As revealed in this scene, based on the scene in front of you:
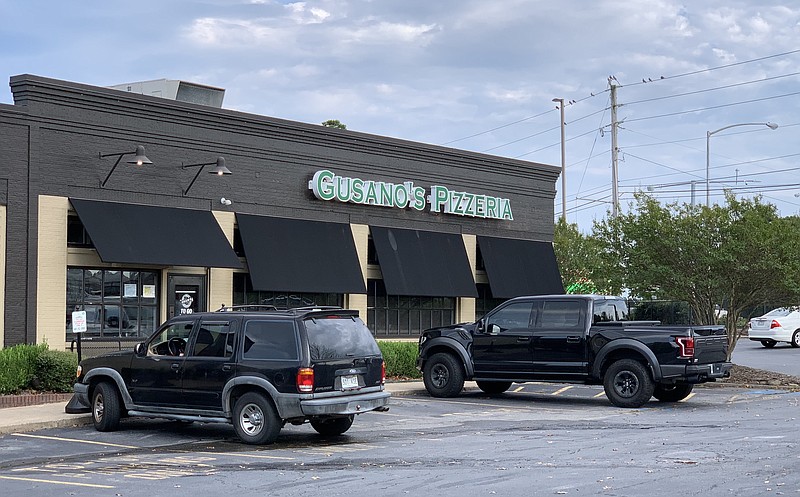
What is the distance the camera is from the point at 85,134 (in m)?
22.3

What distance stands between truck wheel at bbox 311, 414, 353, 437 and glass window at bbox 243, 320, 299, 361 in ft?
4.68

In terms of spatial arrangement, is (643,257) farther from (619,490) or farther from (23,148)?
(619,490)

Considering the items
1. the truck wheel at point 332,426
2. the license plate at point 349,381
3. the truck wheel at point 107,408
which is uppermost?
the license plate at point 349,381

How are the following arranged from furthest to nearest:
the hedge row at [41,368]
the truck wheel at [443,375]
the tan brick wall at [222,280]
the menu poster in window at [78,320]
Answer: the tan brick wall at [222,280]
the truck wheel at [443,375]
the menu poster in window at [78,320]
the hedge row at [41,368]

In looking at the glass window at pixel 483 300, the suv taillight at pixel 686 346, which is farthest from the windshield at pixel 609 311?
the glass window at pixel 483 300

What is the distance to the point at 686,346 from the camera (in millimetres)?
18922

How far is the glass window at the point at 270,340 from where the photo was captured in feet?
46.1

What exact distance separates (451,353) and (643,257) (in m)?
6.69

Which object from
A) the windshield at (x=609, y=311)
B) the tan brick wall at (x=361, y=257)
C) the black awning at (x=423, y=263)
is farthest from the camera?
the black awning at (x=423, y=263)

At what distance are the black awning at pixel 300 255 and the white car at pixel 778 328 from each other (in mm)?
19650

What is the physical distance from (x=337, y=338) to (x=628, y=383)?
7.11 metres

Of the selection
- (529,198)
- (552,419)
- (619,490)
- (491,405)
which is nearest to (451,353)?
(491,405)

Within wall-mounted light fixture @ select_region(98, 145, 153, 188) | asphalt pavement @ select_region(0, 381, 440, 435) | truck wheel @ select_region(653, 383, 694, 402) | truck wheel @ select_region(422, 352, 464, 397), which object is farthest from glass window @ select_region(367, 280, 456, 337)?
asphalt pavement @ select_region(0, 381, 440, 435)

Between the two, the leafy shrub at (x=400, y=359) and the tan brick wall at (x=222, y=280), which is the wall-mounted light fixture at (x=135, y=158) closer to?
the tan brick wall at (x=222, y=280)
